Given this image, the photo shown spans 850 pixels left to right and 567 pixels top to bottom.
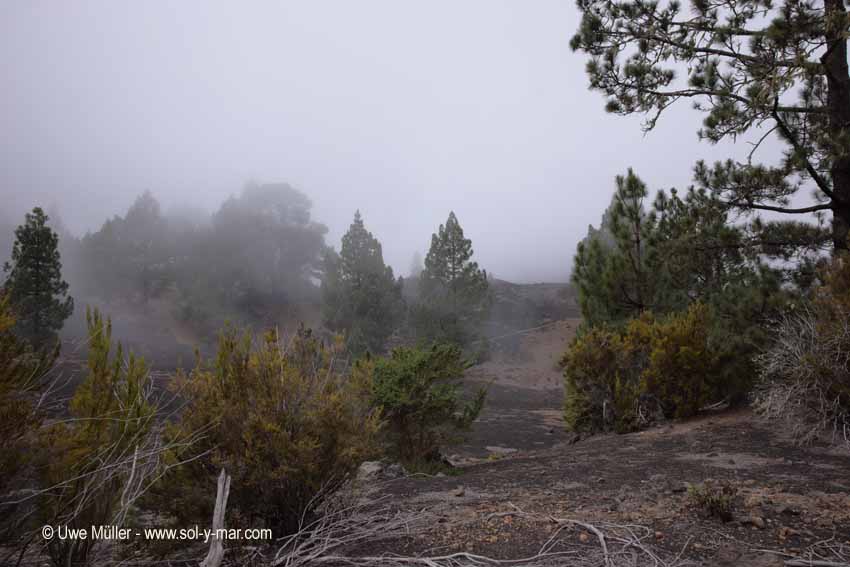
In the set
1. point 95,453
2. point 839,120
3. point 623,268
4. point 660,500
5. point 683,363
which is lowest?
point 660,500

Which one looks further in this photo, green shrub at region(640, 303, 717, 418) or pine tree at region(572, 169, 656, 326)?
pine tree at region(572, 169, 656, 326)

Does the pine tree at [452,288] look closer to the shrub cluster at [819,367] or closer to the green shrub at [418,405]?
the green shrub at [418,405]

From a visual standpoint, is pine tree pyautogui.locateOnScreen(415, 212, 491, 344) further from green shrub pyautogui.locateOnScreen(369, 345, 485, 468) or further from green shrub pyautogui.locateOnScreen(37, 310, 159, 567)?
green shrub pyautogui.locateOnScreen(37, 310, 159, 567)

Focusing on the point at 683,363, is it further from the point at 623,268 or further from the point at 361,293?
the point at 361,293

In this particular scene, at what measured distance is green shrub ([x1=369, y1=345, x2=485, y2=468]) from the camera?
25.9 feet

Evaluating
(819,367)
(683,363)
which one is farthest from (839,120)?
(683,363)

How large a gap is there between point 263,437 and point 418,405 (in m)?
4.60

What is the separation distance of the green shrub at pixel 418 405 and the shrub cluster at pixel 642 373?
10.6ft

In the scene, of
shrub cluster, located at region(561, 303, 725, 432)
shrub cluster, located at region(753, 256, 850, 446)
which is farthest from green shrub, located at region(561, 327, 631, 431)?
shrub cluster, located at region(753, 256, 850, 446)

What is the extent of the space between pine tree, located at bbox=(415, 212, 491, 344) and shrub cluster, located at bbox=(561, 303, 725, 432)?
68.9 ft

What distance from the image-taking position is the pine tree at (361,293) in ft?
104

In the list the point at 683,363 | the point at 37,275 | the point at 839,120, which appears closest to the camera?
the point at 839,120

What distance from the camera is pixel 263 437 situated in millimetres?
3582

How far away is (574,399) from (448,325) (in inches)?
832
